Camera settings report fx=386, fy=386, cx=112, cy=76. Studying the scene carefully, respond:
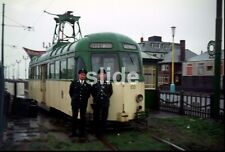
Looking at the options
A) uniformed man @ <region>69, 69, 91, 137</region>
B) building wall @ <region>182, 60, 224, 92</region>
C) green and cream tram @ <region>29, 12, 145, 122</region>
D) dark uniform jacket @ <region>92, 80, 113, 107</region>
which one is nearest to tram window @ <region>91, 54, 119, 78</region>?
green and cream tram @ <region>29, 12, 145, 122</region>

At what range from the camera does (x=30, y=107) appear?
16.4 metres

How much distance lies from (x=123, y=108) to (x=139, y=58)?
1933mm

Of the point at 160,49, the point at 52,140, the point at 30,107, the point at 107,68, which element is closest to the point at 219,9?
the point at 107,68

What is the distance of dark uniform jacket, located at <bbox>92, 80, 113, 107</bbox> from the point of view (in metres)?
11.0

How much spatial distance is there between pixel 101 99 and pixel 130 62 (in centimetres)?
178

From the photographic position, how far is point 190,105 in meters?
16.3

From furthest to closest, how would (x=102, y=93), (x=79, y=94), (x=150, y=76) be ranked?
(x=150, y=76)
(x=102, y=93)
(x=79, y=94)

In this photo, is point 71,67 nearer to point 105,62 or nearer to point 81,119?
point 105,62

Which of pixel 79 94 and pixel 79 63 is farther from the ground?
pixel 79 63

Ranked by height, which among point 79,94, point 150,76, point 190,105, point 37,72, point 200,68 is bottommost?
point 190,105

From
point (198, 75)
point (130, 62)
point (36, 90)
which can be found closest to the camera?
point (130, 62)

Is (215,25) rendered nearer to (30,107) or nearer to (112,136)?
(112,136)

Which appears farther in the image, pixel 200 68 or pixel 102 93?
pixel 200 68

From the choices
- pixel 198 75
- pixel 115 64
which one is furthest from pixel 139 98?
pixel 198 75
